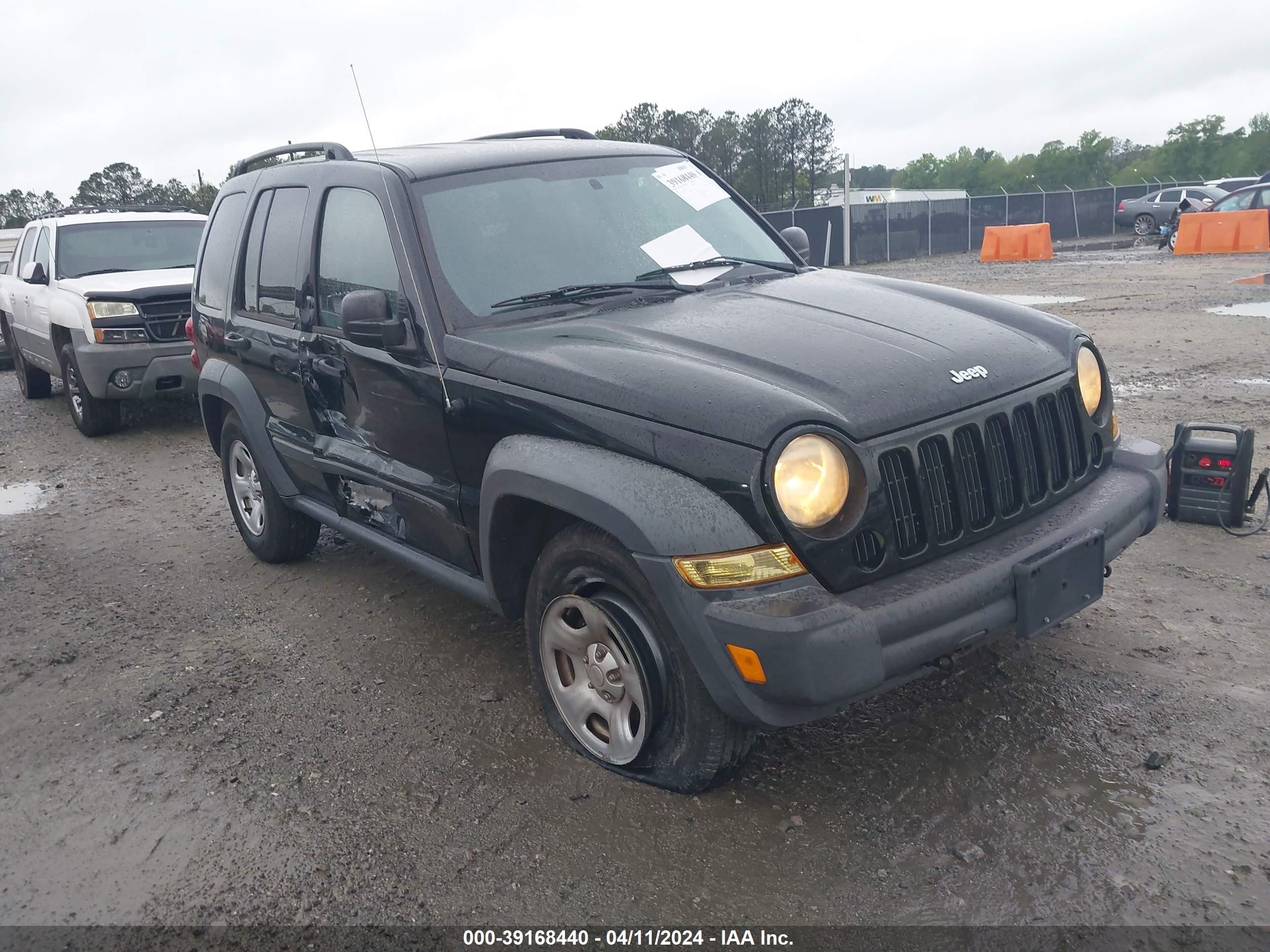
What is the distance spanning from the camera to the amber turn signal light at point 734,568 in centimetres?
268

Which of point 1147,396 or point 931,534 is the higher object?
point 931,534

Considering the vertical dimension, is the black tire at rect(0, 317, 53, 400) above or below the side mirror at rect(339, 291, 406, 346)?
below

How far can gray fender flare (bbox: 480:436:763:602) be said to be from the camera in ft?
8.85

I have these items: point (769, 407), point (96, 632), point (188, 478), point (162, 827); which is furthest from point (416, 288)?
point (188, 478)

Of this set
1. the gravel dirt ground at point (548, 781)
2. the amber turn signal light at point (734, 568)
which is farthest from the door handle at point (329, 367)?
the amber turn signal light at point (734, 568)

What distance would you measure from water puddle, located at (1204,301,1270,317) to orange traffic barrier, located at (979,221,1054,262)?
1150 centimetres

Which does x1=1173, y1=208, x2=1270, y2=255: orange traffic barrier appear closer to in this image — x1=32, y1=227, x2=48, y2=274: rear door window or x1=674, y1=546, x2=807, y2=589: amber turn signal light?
x1=32, y1=227, x2=48, y2=274: rear door window

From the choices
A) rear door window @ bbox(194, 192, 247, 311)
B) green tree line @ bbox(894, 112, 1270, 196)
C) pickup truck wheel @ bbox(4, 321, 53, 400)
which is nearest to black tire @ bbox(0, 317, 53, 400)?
pickup truck wheel @ bbox(4, 321, 53, 400)

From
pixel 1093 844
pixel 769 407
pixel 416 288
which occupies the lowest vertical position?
pixel 1093 844

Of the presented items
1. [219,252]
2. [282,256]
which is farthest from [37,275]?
[282,256]

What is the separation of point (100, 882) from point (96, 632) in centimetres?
214

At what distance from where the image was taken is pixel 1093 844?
2.82 m

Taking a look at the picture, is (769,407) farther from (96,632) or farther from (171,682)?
(96,632)

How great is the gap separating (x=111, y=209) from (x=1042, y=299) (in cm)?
1233
